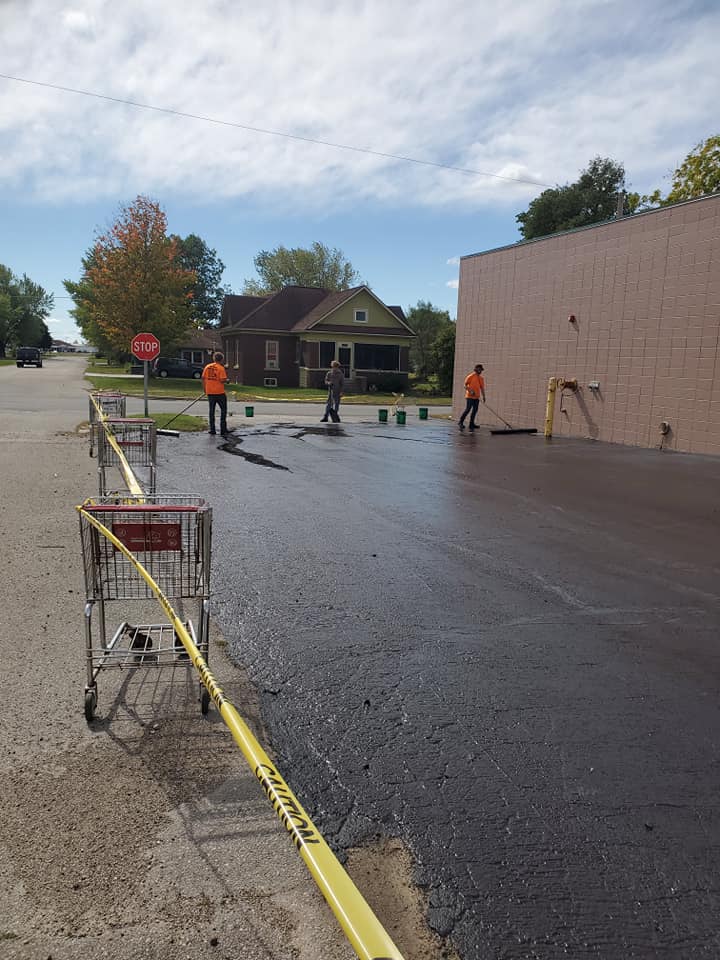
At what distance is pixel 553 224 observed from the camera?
2164 inches

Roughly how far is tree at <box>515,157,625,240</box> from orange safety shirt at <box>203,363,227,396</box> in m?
42.9

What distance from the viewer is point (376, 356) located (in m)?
45.4

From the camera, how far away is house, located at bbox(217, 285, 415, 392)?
44.3m

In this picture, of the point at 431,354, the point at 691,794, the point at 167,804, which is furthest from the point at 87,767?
the point at 431,354

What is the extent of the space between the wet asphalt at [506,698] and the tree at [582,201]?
4972 centimetres

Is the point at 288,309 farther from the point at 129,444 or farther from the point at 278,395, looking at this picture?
the point at 129,444

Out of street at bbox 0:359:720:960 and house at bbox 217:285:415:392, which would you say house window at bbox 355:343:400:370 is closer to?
house at bbox 217:285:415:392

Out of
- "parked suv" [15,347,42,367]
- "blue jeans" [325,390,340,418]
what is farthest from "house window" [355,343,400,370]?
"parked suv" [15,347,42,367]

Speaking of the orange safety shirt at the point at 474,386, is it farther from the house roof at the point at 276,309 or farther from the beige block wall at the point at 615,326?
the house roof at the point at 276,309

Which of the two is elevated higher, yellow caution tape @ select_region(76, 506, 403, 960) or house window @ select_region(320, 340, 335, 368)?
house window @ select_region(320, 340, 335, 368)

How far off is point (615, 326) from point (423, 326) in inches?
1783

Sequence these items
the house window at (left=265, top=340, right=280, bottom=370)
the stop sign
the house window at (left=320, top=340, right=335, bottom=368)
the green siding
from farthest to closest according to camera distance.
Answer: the house window at (left=265, top=340, right=280, bottom=370) → the green siding → the house window at (left=320, top=340, right=335, bottom=368) → the stop sign

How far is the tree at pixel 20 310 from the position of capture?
339 feet

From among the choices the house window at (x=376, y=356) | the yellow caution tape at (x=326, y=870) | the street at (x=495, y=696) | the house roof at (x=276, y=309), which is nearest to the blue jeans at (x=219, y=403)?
the street at (x=495, y=696)
